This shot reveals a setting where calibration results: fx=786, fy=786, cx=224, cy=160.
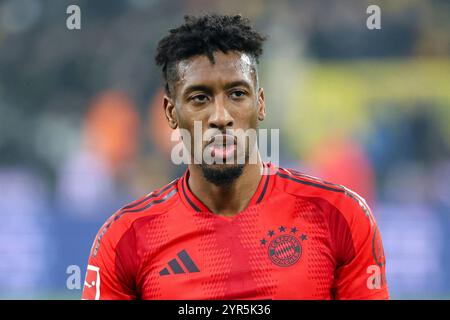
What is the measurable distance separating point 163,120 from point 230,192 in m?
6.44

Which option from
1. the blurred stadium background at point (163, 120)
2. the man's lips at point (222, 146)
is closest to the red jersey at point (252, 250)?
the man's lips at point (222, 146)

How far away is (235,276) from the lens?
11.1 feet

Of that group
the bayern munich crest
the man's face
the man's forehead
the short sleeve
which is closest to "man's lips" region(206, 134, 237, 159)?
the man's face

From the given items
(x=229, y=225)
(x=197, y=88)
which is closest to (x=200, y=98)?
(x=197, y=88)

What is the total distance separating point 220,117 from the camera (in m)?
3.40

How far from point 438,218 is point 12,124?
5.40m

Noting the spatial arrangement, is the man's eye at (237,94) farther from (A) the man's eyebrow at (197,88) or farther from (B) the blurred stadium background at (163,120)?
(B) the blurred stadium background at (163,120)

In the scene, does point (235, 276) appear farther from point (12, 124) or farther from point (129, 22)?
point (129, 22)

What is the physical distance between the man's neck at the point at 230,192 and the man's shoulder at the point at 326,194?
137 millimetres

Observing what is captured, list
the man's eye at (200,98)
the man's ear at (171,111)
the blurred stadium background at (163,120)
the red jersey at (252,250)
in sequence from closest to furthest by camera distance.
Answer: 1. the red jersey at (252,250)
2. the man's eye at (200,98)
3. the man's ear at (171,111)
4. the blurred stadium background at (163,120)

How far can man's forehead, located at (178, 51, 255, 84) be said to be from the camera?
3457 millimetres

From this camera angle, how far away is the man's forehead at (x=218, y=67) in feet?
11.3

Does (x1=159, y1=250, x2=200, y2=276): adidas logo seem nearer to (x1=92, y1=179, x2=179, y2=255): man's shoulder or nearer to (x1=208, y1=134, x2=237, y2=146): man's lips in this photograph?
(x1=92, y1=179, x2=179, y2=255): man's shoulder

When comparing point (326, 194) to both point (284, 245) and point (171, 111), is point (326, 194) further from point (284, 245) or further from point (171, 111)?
point (171, 111)
